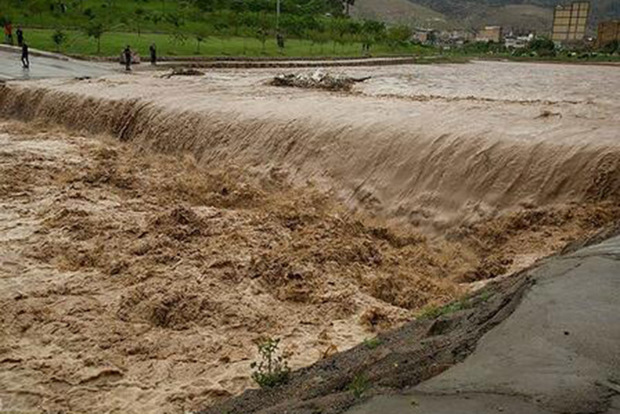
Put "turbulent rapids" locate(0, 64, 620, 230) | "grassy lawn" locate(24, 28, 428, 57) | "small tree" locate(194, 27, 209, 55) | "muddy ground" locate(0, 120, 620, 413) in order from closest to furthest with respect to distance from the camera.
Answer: "muddy ground" locate(0, 120, 620, 413)
"turbulent rapids" locate(0, 64, 620, 230)
"grassy lawn" locate(24, 28, 428, 57)
"small tree" locate(194, 27, 209, 55)

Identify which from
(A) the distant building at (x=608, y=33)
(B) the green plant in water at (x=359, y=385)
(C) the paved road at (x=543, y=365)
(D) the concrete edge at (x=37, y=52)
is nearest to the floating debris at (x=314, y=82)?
(D) the concrete edge at (x=37, y=52)

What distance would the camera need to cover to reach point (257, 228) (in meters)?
10.1

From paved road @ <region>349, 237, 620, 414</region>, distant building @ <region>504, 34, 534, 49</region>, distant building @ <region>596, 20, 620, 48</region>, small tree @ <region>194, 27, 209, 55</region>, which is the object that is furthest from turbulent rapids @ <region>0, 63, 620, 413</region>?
distant building @ <region>504, 34, 534, 49</region>

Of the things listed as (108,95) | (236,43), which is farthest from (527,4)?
(108,95)

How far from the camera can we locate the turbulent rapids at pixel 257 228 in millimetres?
6703

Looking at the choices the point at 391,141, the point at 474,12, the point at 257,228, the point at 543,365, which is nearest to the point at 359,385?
the point at 543,365

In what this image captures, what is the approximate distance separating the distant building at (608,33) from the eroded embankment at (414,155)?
4865 centimetres

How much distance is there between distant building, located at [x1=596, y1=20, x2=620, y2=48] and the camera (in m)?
56.2

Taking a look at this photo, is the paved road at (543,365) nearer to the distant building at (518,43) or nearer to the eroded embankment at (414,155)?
the eroded embankment at (414,155)

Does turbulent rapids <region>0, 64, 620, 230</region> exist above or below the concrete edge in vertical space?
below

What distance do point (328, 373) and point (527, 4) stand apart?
138790mm

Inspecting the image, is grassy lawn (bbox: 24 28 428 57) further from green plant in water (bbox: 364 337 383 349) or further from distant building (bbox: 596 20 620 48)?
green plant in water (bbox: 364 337 383 349)

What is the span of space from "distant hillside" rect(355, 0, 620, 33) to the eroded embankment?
10002 centimetres

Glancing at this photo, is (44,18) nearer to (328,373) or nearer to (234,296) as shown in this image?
(234,296)
